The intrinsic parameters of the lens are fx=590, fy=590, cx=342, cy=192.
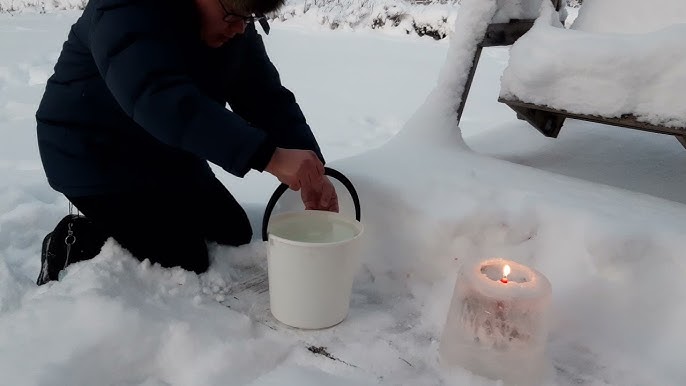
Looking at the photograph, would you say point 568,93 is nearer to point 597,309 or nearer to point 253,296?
point 597,309

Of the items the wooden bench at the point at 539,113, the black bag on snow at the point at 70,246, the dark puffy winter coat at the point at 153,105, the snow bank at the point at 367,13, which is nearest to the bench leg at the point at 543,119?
the wooden bench at the point at 539,113

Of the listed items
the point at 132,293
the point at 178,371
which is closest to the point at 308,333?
the point at 178,371

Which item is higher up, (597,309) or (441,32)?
(597,309)

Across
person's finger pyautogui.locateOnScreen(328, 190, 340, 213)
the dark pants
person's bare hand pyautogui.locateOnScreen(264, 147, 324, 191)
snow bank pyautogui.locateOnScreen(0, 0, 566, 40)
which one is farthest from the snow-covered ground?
snow bank pyautogui.locateOnScreen(0, 0, 566, 40)

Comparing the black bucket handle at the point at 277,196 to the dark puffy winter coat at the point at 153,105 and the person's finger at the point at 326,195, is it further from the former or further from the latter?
the dark puffy winter coat at the point at 153,105

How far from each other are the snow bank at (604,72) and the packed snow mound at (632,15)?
327 millimetres

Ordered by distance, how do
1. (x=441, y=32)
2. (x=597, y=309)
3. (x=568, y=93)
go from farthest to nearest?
(x=441, y=32) → (x=568, y=93) → (x=597, y=309)

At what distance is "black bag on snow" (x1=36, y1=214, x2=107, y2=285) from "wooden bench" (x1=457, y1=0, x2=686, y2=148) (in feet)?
3.70

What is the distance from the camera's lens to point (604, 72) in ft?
4.74

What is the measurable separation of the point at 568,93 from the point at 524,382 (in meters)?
0.77

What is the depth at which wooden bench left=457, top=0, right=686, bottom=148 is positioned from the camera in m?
1.44

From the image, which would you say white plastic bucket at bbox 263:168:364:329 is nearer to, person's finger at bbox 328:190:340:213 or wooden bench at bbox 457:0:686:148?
person's finger at bbox 328:190:340:213

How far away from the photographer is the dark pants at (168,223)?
1438mm

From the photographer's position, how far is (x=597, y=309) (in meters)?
1.27
